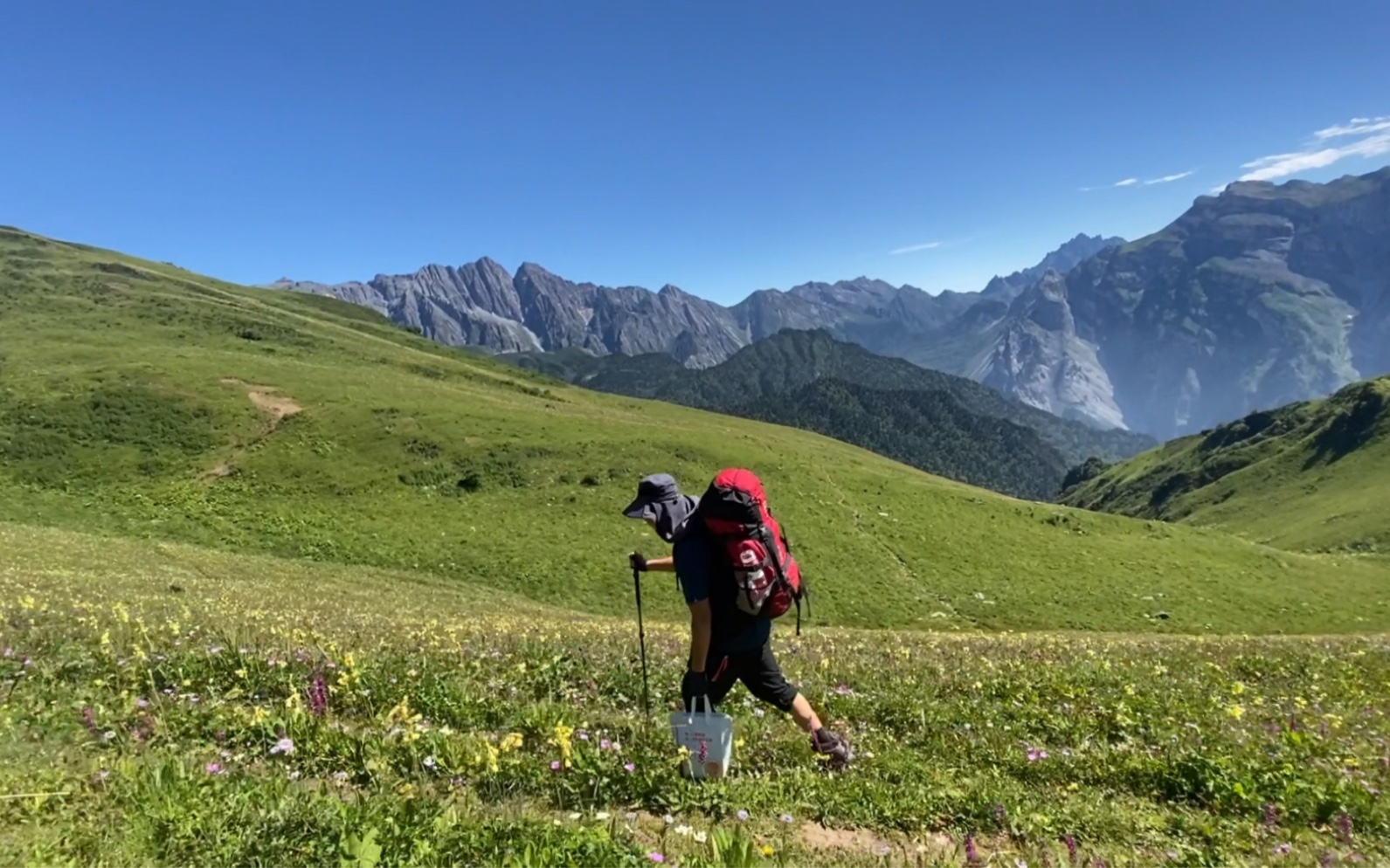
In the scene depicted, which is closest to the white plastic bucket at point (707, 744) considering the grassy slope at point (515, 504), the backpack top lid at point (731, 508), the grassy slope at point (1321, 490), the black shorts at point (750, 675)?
the black shorts at point (750, 675)

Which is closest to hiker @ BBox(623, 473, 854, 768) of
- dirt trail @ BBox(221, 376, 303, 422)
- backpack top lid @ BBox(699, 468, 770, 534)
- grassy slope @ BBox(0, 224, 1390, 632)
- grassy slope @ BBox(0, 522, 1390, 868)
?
backpack top lid @ BBox(699, 468, 770, 534)

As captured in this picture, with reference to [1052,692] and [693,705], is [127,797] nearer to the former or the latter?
[693,705]

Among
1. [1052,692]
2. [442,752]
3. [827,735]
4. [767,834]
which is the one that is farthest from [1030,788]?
[442,752]

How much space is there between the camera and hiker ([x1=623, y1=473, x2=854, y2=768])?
24.4ft

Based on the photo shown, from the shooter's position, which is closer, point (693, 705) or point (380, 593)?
point (693, 705)

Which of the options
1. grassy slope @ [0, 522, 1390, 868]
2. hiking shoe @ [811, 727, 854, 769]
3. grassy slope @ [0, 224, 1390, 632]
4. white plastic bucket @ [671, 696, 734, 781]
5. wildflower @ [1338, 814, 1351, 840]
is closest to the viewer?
grassy slope @ [0, 522, 1390, 868]

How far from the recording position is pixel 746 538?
7.36 metres

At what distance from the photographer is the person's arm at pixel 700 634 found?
24.2ft

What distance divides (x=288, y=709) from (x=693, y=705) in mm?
3925

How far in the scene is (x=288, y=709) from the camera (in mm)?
7512

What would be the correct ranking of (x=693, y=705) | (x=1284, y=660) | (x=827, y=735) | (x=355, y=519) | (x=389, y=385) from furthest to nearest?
(x=389, y=385) < (x=355, y=519) < (x=1284, y=660) < (x=827, y=735) < (x=693, y=705)

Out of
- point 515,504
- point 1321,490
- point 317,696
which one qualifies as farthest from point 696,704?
point 1321,490

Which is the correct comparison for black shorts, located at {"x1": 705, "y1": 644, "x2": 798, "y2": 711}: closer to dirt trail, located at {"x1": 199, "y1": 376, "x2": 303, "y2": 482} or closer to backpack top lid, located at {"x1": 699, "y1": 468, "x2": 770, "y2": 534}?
backpack top lid, located at {"x1": 699, "y1": 468, "x2": 770, "y2": 534}

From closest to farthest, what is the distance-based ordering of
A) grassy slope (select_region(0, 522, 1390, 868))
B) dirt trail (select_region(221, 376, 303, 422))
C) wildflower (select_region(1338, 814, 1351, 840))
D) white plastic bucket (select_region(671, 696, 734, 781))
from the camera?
grassy slope (select_region(0, 522, 1390, 868)) → wildflower (select_region(1338, 814, 1351, 840)) → white plastic bucket (select_region(671, 696, 734, 781)) → dirt trail (select_region(221, 376, 303, 422))
